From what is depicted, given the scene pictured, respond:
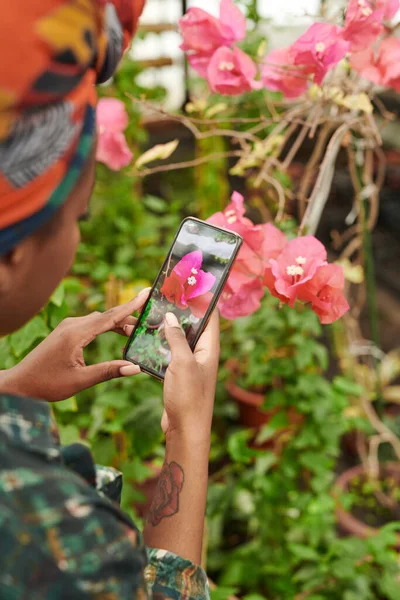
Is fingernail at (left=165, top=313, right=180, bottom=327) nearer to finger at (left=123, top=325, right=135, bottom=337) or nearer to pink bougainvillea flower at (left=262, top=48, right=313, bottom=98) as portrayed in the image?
finger at (left=123, top=325, right=135, bottom=337)

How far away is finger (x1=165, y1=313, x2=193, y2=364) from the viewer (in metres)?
0.72

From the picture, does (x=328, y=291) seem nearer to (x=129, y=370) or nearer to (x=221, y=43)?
(x=129, y=370)

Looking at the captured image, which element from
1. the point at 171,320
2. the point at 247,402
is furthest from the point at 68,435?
the point at 247,402

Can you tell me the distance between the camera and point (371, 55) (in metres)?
0.99

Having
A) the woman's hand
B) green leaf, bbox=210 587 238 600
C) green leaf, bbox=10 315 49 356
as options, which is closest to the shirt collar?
A: the woman's hand

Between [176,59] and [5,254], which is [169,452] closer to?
[5,254]

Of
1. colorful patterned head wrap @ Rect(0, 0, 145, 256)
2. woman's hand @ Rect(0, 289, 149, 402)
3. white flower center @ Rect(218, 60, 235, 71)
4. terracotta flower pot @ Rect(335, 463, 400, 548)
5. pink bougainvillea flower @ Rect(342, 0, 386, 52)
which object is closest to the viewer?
colorful patterned head wrap @ Rect(0, 0, 145, 256)

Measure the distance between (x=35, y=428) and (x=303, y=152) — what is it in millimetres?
4507

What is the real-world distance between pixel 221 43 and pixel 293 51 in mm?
142

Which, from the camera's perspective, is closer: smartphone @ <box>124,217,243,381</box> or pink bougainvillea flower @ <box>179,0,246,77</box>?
smartphone @ <box>124,217,243,381</box>

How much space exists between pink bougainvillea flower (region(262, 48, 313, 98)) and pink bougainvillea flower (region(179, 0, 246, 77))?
7cm

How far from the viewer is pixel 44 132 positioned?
0.46 meters

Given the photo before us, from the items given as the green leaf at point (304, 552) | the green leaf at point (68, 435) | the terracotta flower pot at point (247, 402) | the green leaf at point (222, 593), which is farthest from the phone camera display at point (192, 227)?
the terracotta flower pot at point (247, 402)

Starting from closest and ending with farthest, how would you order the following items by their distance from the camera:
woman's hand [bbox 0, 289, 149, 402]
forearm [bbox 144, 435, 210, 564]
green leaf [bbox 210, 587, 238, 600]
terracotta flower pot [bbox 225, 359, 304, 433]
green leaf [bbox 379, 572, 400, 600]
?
forearm [bbox 144, 435, 210, 564] → woman's hand [bbox 0, 289, 149, 402] → green leaf [bbox 210, 587, 238, 600] → green leaf [bbox 379, 572, 400, 600] → terracotta flower pot [bbox 225, 359, 304, 433]
